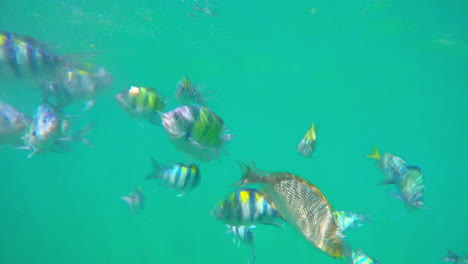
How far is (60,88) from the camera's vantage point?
17.5 ft

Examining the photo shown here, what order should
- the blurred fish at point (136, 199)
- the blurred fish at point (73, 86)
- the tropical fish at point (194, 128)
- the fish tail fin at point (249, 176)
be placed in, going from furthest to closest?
the blurred fish at point (136, 199) < the blurred fish at point (73, 86) < the tropical fish at point (194, 128) < the fish tail fin at point (249, 176)

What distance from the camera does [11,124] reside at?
4434 millimetres

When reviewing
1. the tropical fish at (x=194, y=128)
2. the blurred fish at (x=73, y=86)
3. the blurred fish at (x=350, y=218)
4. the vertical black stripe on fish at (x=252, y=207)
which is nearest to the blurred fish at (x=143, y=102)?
the tropical fish at (x=194, y=128)

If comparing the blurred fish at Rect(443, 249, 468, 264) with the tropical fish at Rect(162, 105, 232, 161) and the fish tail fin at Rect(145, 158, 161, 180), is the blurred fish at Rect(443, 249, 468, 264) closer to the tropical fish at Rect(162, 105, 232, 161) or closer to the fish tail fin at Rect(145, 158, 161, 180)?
the tropical fish at Rect(162, 105, 232, 161)

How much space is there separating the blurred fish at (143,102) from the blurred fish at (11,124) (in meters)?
1.83

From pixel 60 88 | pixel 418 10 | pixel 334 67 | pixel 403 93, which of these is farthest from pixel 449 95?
pixel 60 88

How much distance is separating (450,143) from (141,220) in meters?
60.1

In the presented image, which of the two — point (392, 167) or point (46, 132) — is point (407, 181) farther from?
point (46, 132)

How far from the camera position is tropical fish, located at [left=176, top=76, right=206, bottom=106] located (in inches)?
167

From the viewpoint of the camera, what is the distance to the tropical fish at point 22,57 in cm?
452

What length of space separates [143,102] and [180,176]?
1059 mm

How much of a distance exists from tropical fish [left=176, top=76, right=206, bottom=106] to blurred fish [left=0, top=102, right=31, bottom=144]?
92.3 inches

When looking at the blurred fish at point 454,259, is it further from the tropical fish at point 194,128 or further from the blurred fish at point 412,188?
the tropical fish at point 194,128

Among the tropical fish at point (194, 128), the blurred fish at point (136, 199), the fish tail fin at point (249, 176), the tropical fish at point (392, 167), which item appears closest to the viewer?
the fish tail fin at point (249, 176)
